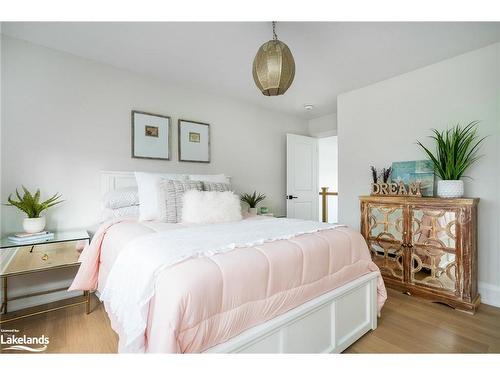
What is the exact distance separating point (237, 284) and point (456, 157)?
248cm

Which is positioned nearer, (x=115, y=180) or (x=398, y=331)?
(x=398, y=331)

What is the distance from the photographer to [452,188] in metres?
2.24

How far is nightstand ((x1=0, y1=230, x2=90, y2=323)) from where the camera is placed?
174 centimetres

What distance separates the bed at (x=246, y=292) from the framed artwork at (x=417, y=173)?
4.45 ft

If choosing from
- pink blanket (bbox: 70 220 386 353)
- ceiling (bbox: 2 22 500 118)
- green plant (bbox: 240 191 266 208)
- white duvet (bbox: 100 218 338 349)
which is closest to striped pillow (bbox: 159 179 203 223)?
pink blanket (bbox: 70 220 386 353)

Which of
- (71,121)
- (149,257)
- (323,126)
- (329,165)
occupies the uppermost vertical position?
(323,126)

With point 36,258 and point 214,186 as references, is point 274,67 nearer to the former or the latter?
point 214,186

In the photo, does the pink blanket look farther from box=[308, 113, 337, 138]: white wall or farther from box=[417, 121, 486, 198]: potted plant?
box=[308, 113, 337, 138]: white wall

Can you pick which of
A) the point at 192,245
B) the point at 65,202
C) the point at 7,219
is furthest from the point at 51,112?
the point at 192,245

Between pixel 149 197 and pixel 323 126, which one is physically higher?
pixel 323 126

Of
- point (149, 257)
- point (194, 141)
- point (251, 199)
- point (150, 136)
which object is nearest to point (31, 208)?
point (150, 136)

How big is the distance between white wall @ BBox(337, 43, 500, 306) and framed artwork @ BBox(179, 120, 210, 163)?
196cm
